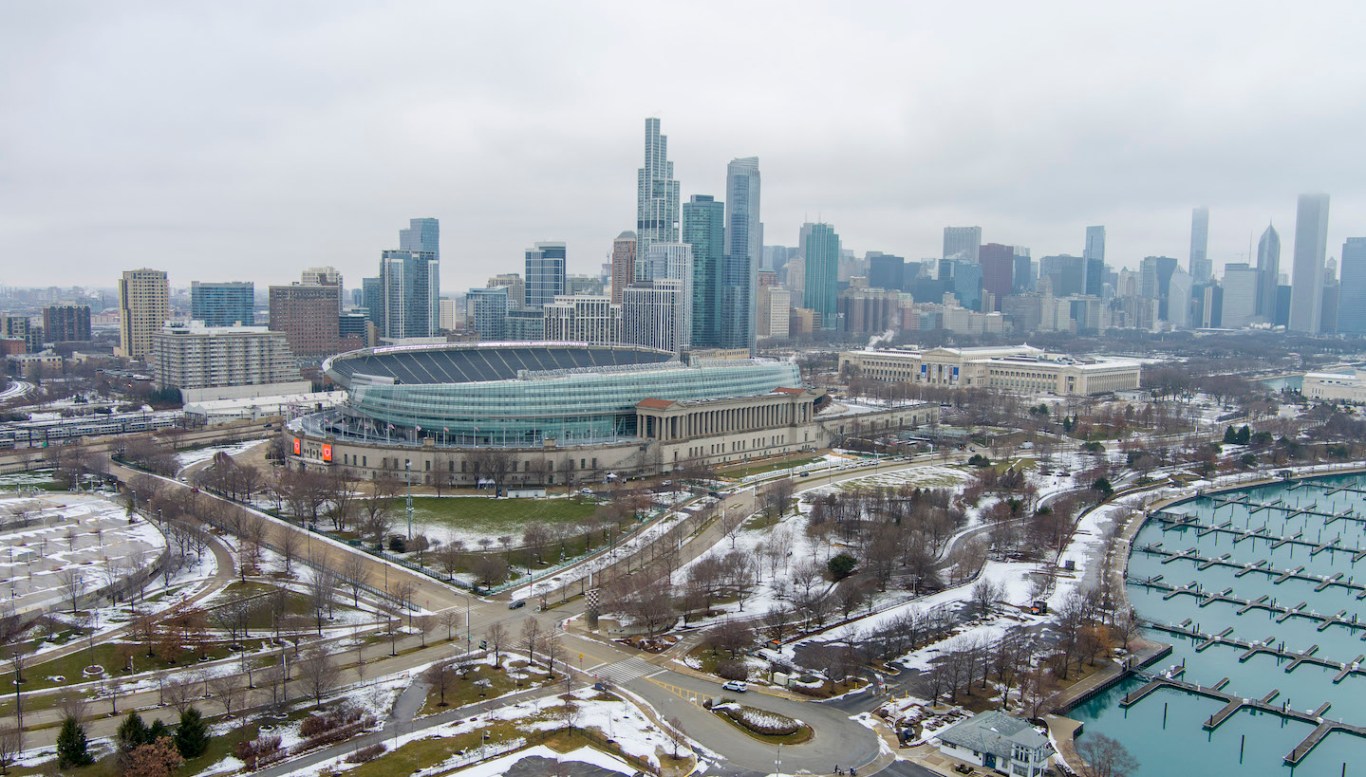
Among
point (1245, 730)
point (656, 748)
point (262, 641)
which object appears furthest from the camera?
point (262, 641)

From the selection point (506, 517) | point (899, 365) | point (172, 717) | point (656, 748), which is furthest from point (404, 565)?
point (899, 365)

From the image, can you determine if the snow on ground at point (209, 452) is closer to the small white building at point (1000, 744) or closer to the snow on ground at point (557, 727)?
the snow on ground at point (557, 727)

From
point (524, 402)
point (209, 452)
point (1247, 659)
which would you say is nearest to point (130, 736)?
point (1247, 659)

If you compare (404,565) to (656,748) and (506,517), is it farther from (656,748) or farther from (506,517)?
(656,748)

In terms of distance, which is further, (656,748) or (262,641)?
(262,641)

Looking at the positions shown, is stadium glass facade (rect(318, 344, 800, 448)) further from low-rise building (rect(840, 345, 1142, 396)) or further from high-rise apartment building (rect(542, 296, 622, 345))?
high-rise apartment building (rect(542, 296, 622, 345))

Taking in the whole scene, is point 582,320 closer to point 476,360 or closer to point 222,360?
point 222,360

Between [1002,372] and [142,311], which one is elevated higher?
[142,311]

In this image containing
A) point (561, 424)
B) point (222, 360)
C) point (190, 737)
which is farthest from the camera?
point (222, 360)
